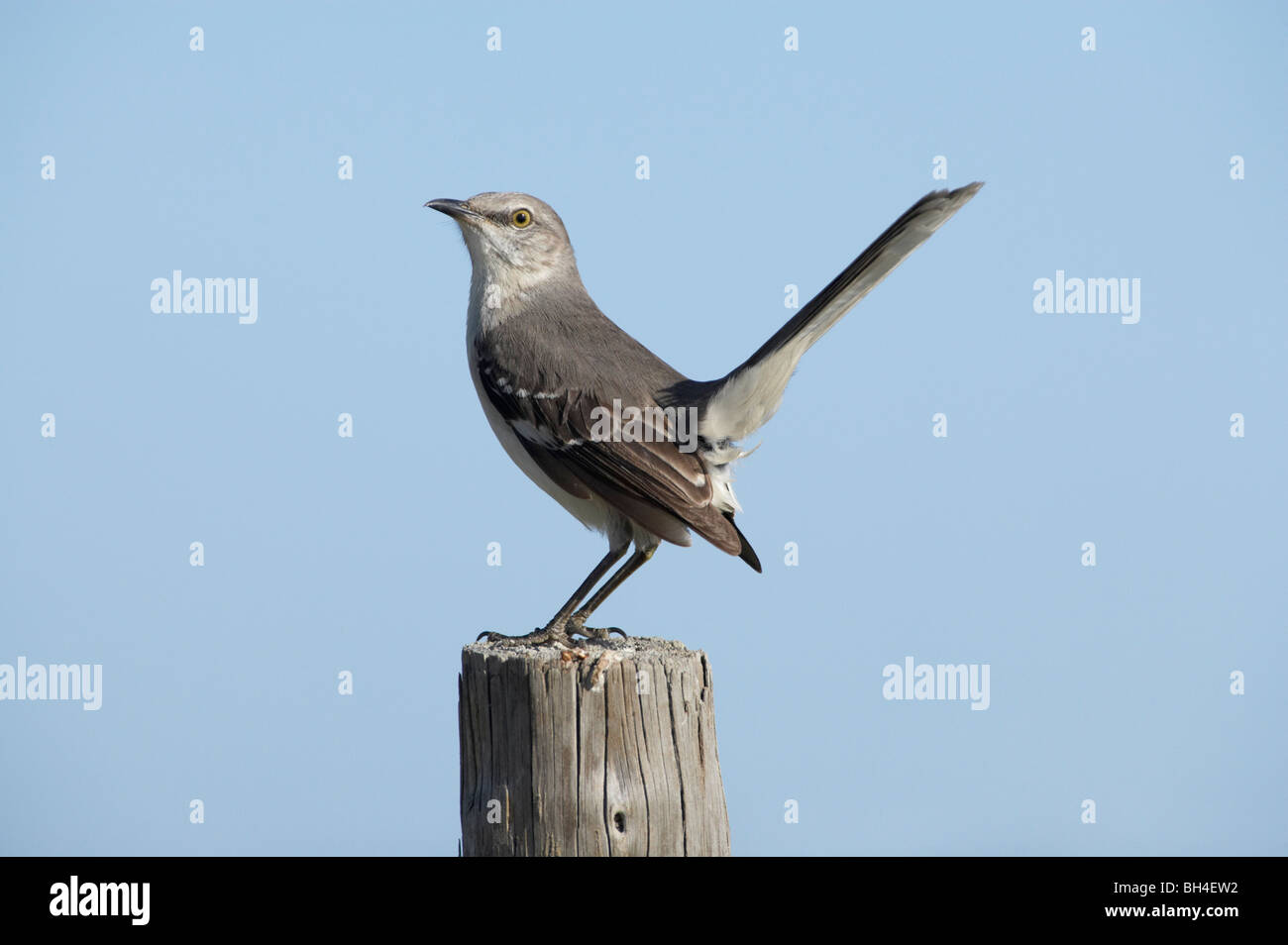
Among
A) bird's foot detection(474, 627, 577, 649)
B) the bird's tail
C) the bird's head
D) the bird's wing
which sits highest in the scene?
the bird's head

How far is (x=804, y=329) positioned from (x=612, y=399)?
1.01 m

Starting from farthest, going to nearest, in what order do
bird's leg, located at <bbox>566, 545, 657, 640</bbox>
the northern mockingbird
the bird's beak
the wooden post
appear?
the bird's beak
bird's leg, located at <bbox>566, 545, 657, 640</bbox>
the northern mockingbird
the wooden post

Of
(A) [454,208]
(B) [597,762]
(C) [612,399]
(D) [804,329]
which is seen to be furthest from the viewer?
(A) [454,208]

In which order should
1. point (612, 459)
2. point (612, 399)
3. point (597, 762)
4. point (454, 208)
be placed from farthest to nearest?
point (454, 208) < point (612, 399) < point (612, 459) < point (597, 762)

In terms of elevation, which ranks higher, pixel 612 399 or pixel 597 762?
pixel 612 399

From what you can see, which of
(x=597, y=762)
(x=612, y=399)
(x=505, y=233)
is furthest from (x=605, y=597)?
(x=505, y=233)

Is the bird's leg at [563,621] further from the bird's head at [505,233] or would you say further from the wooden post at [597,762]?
the bird's head at [505,233]

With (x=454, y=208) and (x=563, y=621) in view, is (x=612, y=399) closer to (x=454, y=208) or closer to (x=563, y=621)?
(x=563, y=621)

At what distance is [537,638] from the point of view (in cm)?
523

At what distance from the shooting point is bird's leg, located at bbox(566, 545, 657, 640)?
544cm

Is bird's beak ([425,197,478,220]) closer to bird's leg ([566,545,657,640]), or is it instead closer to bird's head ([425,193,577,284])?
bird's head ([425,193,577,284])

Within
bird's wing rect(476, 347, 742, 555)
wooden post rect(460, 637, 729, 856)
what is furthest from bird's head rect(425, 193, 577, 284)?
wooden post rect(460, 637, 729, 856)

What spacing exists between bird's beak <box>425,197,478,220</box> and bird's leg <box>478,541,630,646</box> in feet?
6.83
